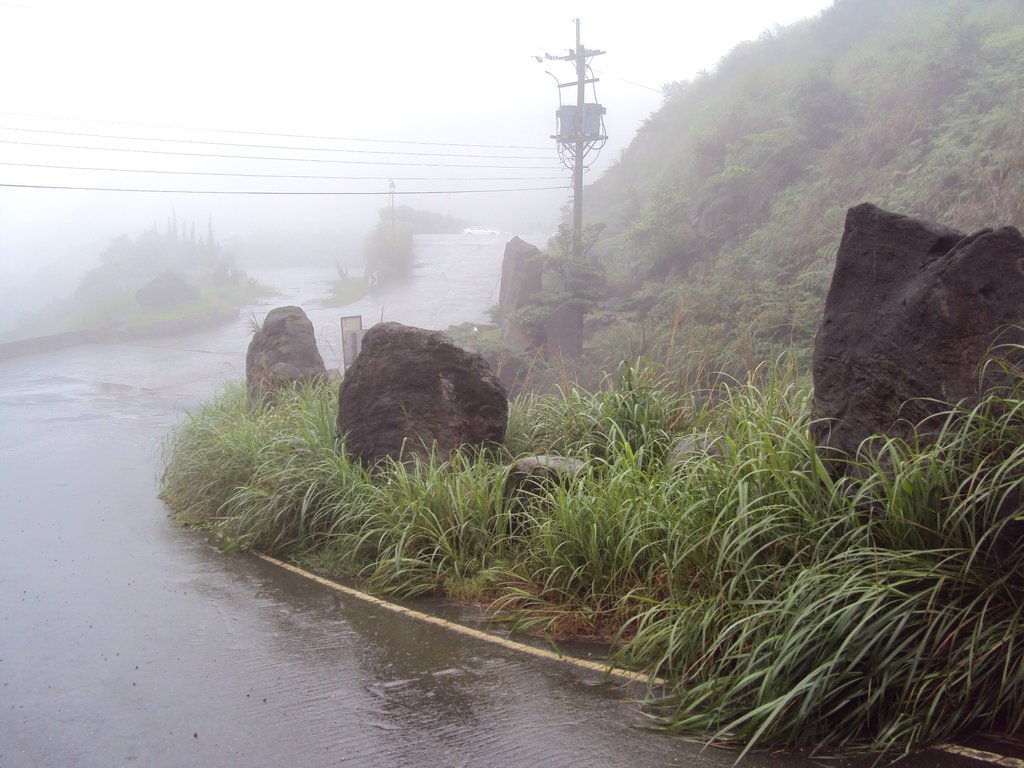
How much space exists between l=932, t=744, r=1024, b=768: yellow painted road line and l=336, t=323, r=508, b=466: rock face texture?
16.8 feet

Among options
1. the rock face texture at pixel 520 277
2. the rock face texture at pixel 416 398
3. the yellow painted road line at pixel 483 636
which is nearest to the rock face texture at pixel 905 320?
the yellow painted road line at pixel 483 636

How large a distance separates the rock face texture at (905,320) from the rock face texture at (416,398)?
366cm

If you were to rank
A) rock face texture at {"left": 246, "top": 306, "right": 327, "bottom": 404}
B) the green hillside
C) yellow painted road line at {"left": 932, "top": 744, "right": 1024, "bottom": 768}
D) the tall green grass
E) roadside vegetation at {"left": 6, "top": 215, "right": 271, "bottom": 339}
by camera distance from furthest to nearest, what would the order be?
roadside vegetation at {"left": 6, "top": 215, "right": 271, "bottom": 339} → the green hillside → rock face texture at {"left": 246, "top": 306, "right": 327, "bottom": 404} → the tall green grass → yellow painted road line at {"left": 932, "top": 744, "right": 1024, "bottom": 768}

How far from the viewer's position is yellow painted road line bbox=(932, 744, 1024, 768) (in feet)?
11.0

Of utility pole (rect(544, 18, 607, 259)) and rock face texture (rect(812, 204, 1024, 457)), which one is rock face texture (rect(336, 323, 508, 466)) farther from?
utility pole (rect(544, 18, 607, 259))

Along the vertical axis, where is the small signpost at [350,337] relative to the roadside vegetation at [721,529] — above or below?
above

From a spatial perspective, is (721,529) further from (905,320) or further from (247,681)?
(247,681)

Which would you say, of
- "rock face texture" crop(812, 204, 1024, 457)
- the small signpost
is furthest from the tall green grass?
the small signpost

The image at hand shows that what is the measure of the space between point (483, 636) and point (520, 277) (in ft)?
61.7

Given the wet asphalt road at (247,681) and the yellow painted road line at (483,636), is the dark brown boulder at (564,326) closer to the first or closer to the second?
the wet asphalt road at (247,681)

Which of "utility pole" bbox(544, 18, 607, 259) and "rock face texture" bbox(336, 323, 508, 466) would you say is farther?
"utility pole" bbox(544, 18, 607, 259)

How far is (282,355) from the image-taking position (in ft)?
45.9

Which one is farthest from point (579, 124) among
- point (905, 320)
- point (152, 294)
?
point (905, 320)

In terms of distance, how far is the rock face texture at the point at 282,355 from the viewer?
13234 mm
